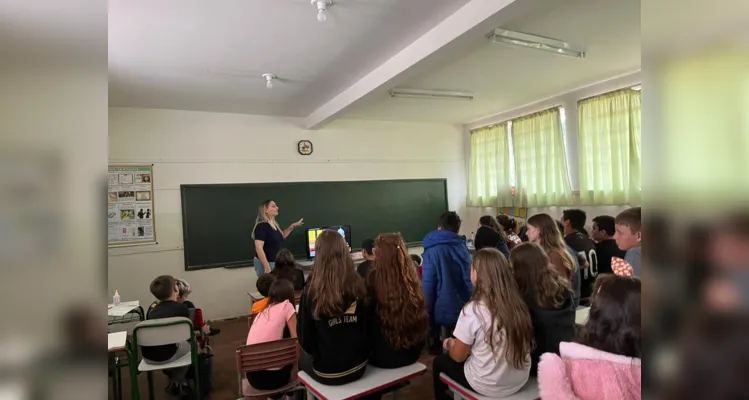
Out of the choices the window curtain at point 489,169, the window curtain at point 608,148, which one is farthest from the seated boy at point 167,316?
the window curtain at point 489,169

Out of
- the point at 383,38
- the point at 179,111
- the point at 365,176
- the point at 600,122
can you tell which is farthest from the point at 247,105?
the point at 600,122

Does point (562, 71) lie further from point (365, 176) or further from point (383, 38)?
point (365, 176)

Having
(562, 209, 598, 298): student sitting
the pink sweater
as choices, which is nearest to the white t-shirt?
the pink sweater

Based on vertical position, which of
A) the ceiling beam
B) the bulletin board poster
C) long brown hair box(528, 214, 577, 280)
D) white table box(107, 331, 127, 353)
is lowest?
white table box(107, 331, 127, 353)

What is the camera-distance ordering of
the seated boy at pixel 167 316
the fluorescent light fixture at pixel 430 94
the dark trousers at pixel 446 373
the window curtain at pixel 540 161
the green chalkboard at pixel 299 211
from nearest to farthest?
the dark trousers at pixel 446 373 < the seated boy at pixel 167 316 < the fluorescent light fixture at pixel 430 94 < the green chalkboard at pixel 299 211 < the window curtain at pixel 540 161

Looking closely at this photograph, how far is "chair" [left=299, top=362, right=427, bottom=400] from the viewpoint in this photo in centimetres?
202

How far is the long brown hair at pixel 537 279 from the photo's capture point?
2051 millimetres

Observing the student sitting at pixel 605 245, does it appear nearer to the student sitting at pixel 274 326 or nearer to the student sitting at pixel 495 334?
the student sitting at pixel 495 334

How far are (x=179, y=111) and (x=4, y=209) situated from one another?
538 cm

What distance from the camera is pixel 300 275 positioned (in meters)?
3.65

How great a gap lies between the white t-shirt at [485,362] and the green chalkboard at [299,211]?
3.86 meters

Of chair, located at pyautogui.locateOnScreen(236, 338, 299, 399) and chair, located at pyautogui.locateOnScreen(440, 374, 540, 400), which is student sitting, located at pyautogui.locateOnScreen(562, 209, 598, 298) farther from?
chair, located at pyautogui.locateOnScreen(236, 338, 299, 399)

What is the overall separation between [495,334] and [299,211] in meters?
4.05

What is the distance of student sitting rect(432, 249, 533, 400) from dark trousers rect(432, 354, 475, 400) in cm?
10
